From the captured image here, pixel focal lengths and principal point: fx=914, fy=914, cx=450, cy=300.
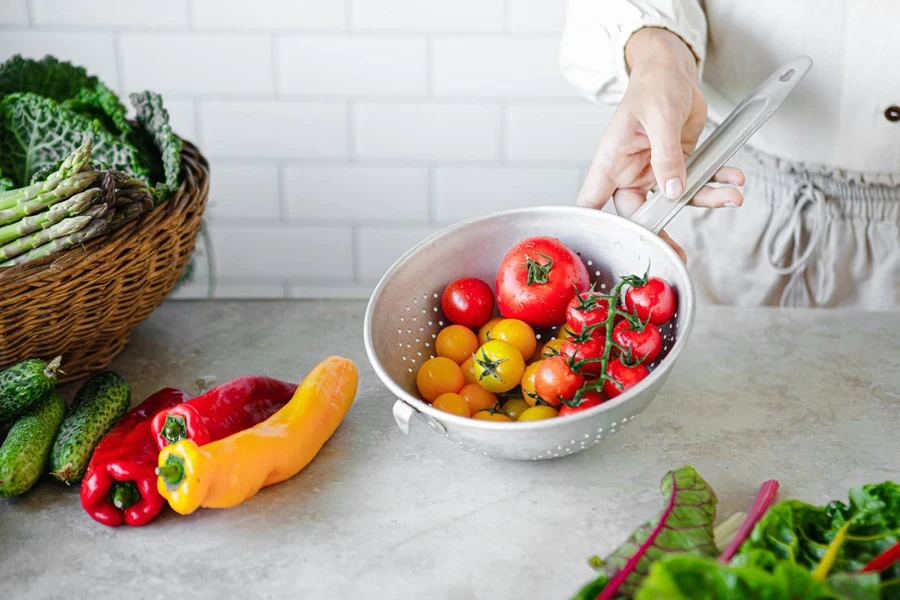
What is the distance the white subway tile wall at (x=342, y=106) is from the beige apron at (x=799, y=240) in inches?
20.6

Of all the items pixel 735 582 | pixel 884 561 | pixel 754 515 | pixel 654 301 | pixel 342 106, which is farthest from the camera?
pixel 342 106

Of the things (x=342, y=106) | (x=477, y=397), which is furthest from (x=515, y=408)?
(x=342, y=106)

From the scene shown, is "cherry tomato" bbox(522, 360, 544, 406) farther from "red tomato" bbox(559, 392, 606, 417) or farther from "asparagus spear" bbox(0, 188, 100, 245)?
"asparagus spear" bbox(0, 188, 100, 245)

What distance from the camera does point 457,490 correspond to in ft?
2.98

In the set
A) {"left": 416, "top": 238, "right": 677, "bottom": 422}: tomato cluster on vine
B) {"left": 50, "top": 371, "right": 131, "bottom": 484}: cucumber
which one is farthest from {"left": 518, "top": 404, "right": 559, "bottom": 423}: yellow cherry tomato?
{"left": 50, "top": 371, "right": 131, "bottom": 484}: cucumber

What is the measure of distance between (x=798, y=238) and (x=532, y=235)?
1.85ft

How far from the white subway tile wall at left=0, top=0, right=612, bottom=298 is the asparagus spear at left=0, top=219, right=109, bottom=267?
92 centimetres

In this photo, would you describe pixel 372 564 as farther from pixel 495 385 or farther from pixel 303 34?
pixel 303 34

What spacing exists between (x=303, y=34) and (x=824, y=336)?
1.17 meters

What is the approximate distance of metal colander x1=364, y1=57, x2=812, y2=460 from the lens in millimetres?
891

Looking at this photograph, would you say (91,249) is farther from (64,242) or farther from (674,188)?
(674,188)

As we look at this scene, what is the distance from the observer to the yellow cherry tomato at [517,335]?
95 cm

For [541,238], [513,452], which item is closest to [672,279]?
[541,238]

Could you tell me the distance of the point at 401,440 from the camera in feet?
3.26
